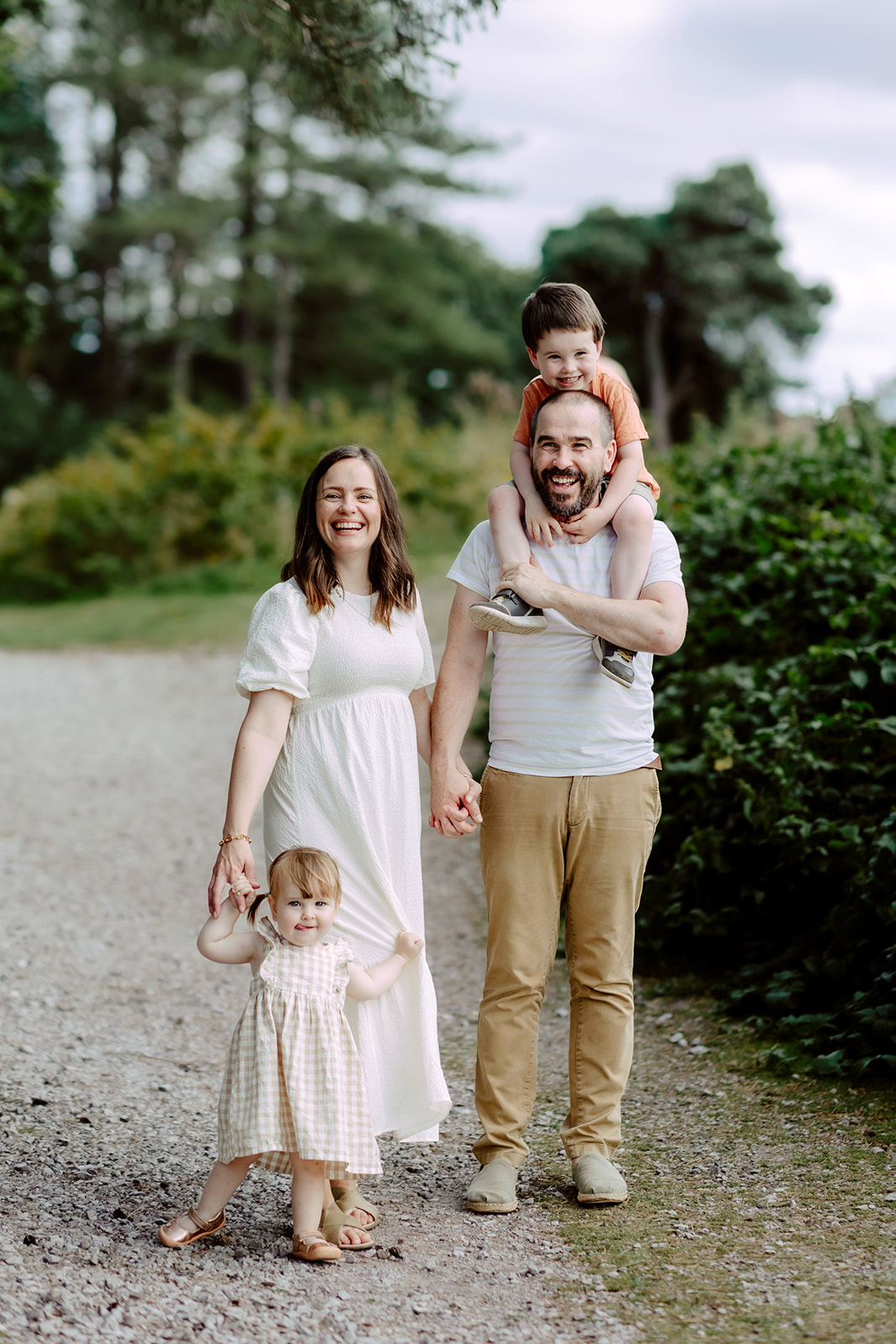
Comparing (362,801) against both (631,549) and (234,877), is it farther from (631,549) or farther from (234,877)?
(631,549)

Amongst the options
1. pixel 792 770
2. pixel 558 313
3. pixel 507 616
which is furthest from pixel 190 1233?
pixel 792 770

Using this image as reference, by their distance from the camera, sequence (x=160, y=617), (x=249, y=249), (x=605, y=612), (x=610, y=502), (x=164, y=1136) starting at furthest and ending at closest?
(x=249, y=249)
(x=160, y=617)
(x=164, y=1136)
(x=610, y=502)
(x=605, y=612)

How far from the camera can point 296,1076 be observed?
2643 mm

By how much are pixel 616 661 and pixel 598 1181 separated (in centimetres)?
121

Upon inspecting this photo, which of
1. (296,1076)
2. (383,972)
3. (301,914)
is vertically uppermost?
(301,914)

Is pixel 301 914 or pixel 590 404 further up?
pixel 590 404

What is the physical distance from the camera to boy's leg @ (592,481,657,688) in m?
2.95

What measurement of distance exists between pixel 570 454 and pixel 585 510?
0.13 metres

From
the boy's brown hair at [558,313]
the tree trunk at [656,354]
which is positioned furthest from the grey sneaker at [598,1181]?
the tree trunk at [656,354]

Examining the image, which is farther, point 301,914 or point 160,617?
point 160,617

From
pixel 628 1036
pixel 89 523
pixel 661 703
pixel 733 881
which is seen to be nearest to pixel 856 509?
pixel 661 703

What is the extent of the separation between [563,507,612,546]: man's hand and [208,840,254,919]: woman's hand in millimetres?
1022

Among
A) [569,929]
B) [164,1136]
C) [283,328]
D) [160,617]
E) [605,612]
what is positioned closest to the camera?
[605,612]

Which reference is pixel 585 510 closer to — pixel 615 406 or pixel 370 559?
pixel 615 406
